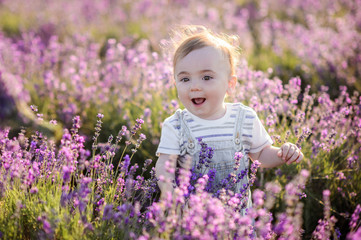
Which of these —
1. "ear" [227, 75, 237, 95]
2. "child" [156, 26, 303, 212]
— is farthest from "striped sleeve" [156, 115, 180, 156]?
"ear" [227, 75, 237, 95]

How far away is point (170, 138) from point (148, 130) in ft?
3.67

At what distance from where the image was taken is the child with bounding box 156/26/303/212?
2.39 meters

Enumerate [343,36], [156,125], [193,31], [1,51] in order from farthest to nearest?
[343,36] → [1,51] → [156,125] → [193,31]

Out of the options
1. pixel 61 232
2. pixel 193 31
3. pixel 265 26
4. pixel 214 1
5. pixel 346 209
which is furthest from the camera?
pixel 214 1

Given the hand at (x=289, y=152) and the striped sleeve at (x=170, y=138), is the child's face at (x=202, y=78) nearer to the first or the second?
the striped sleeve at (x=170, y=138)

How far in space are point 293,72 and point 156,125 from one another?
2821 millimetres

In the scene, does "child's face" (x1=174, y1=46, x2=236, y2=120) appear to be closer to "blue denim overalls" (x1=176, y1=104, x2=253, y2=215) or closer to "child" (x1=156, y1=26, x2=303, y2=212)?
"child" (x1=156, y1=26, x2=303, y2=212)

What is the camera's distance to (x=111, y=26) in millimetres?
8328

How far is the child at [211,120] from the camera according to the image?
239cm

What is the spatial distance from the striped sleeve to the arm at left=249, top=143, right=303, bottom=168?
586 millimetres

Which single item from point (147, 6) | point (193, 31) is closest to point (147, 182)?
point (193, 31)

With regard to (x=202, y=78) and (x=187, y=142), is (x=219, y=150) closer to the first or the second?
(x=187, y=142)

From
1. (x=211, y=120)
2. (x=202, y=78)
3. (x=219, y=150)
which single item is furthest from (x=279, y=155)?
(x=202, y=78)

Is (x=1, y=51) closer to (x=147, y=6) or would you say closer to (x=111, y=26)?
(x=111, y=26)
